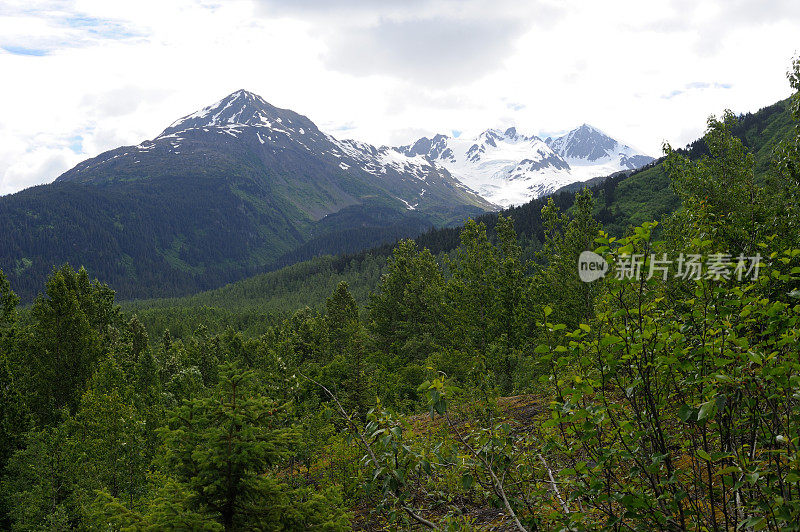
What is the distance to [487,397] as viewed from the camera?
7.64 metres

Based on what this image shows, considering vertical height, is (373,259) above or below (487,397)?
above

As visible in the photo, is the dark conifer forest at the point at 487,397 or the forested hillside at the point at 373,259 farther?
the forested hillside at the point at 373,259

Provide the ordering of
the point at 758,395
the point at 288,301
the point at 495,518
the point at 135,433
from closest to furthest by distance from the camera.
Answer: the point at 758,395
the point at 495,518
the point at 135,433
the point at 288,301

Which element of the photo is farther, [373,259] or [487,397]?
[373,259]

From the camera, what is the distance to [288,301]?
143m

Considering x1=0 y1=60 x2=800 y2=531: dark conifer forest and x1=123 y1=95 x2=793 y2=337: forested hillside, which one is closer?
x1=0 y1=60 x2=800 y2=531: dark conifer forest

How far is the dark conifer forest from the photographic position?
3227 mm

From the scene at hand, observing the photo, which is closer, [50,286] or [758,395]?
[758,395]

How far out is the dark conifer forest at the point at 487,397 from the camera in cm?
323

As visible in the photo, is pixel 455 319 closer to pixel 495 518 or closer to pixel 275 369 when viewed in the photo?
pixel 275 369

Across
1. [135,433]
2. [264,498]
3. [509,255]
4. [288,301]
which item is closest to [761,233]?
[264,498]

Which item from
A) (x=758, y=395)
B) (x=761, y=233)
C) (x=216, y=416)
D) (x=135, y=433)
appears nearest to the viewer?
(x=758, y=395)

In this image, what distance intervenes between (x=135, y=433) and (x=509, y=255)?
1986cm

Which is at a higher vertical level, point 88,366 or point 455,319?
point 455,319
